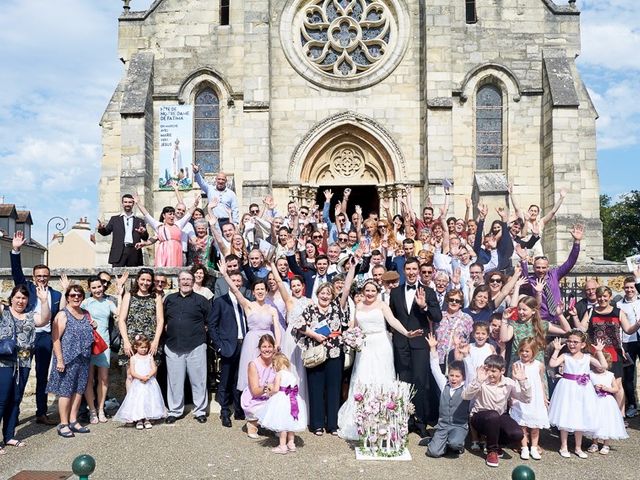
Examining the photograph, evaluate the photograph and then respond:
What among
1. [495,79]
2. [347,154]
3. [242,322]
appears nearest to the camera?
[242,322]

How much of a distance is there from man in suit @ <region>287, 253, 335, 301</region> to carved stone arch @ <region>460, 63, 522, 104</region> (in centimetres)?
1000

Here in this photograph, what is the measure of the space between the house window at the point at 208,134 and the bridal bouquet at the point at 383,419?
39.0 ft

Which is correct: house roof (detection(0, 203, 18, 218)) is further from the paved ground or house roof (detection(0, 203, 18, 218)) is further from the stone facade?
the paved ground

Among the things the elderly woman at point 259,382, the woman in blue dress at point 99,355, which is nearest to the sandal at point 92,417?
the woman in blue dress at point 99,355

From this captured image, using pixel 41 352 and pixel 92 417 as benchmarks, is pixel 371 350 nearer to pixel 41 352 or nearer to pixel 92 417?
pixel 92 417

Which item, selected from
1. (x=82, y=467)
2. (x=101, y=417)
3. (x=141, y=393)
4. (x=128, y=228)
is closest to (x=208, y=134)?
(x=128, y=228)

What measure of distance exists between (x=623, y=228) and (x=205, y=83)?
148 ft

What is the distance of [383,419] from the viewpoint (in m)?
5.96

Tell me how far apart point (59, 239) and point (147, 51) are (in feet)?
71.3

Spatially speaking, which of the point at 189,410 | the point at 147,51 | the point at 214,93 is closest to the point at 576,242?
the point at 189,410

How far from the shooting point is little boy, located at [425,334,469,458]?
19.7ft

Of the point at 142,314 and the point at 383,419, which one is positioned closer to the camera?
the point at 383,419

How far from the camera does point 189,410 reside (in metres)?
7.69

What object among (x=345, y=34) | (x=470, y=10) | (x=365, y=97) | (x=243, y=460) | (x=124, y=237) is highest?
(x=470, y=10)
